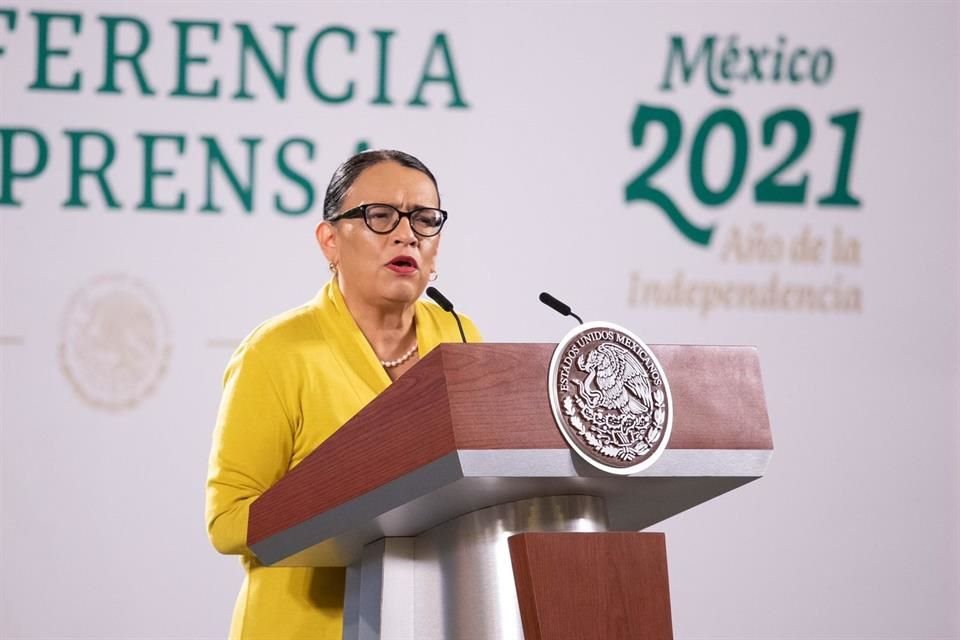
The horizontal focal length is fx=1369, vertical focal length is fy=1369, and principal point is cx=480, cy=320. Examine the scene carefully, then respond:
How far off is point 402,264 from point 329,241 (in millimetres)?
158

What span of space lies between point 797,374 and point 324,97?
1399 mm

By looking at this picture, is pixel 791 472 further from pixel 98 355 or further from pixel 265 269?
pixel 98 355

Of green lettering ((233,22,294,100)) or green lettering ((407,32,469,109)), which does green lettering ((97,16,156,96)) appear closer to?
green lettering ((233,22,294,100))

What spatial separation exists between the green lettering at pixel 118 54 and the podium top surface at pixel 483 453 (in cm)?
202

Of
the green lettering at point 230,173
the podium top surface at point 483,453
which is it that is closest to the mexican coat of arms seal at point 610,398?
the podium top surface at point 483,453

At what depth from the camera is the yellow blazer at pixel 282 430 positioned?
5.66 feet

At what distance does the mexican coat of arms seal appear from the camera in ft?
4.01

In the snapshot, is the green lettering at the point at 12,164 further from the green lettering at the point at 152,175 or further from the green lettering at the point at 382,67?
the green lettering at the point at 382,67

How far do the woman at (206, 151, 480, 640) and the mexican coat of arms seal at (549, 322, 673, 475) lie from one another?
54 cm

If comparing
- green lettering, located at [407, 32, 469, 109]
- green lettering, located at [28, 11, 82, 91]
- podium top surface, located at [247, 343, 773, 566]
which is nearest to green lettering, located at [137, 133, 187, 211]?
green lettering, located at [28, 11, 82, 91]

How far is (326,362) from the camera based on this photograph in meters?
1.81

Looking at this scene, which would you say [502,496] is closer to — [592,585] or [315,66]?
[592,585]

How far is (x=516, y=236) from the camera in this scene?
340cm

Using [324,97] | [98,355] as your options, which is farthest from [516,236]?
[98,355]
